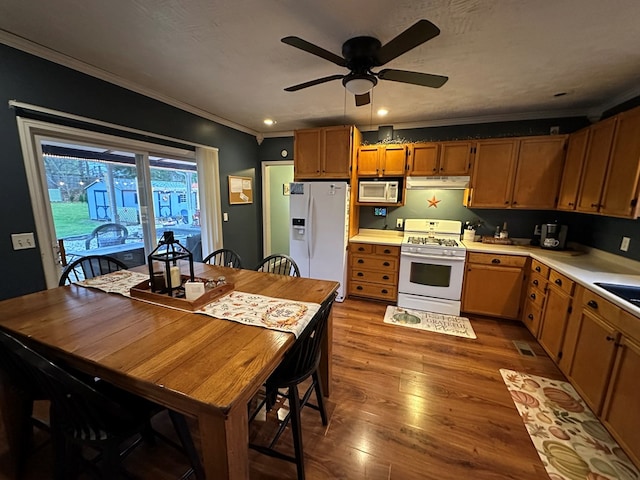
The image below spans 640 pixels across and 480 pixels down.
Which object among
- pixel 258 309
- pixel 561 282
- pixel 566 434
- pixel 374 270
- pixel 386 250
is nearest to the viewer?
pixel 258 309

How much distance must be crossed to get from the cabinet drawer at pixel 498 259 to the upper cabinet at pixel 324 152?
6.17 feet

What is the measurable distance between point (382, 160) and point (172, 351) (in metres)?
3.36

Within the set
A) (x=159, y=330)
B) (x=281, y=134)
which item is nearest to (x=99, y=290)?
(x=159, y=330)

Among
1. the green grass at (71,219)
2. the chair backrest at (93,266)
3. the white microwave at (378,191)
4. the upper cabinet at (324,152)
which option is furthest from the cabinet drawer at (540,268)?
the green grass at (71,219)

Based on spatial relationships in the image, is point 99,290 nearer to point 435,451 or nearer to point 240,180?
point 435,451

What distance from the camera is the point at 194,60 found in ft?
6.88

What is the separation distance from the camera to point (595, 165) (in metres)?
2.46

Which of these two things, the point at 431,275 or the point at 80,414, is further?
the point at 431,275

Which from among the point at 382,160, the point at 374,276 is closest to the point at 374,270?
the point at 374,276

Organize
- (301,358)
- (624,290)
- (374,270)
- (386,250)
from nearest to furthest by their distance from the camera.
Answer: (301,358), (624,290), (386,250), (374,270)

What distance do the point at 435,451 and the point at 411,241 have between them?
231 cm

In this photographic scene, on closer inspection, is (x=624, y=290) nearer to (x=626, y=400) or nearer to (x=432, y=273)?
(x=626, y=400)

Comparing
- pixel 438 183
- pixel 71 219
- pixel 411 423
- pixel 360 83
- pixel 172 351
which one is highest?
pixel 360 83

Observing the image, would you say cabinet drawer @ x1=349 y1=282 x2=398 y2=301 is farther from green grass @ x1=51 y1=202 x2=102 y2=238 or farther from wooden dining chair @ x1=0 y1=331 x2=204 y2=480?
green grass @ x1=51 y1=202 x2=102 y2=238
